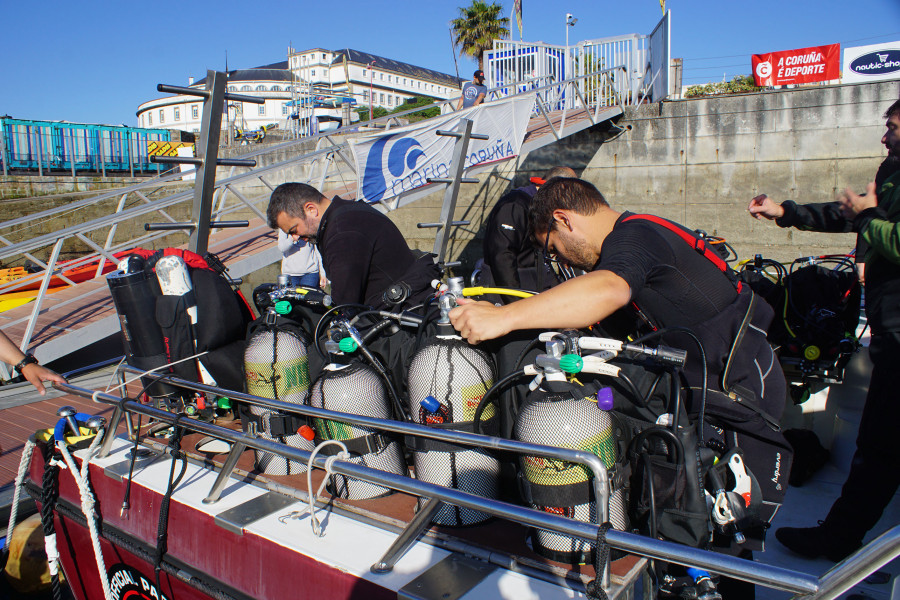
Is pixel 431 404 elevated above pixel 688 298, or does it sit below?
below

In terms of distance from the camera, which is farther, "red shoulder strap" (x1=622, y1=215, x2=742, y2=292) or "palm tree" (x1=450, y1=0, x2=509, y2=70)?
"palm tree" (x1=450, y1=0, x2=509, y2=70)

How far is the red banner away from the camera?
12.5m

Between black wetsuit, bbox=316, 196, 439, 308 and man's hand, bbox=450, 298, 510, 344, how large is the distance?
1.04 m

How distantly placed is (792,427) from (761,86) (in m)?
11.7

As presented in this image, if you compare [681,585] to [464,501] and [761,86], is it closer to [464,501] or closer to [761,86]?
[464,501]

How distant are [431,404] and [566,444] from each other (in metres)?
0.51

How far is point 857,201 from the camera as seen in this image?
2.72 metres

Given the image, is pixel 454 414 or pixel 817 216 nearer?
pixel 454 414

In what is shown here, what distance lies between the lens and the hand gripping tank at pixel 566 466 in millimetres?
1567

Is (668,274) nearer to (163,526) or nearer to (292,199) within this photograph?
(163,526)

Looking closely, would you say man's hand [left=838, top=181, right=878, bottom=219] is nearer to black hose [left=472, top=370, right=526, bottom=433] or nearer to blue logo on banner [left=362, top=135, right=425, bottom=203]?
black hose [left=472, top=370, right=526, bottom=433]

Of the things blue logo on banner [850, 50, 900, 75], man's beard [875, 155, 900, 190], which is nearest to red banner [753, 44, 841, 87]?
blue logo on banner [850, 50, 900, 75]

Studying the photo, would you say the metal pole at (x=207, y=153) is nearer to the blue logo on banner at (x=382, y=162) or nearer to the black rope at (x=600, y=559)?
the blue logo on banner at (x=382, y=162)

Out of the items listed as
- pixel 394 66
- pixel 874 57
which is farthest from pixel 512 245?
pixel 394 66
